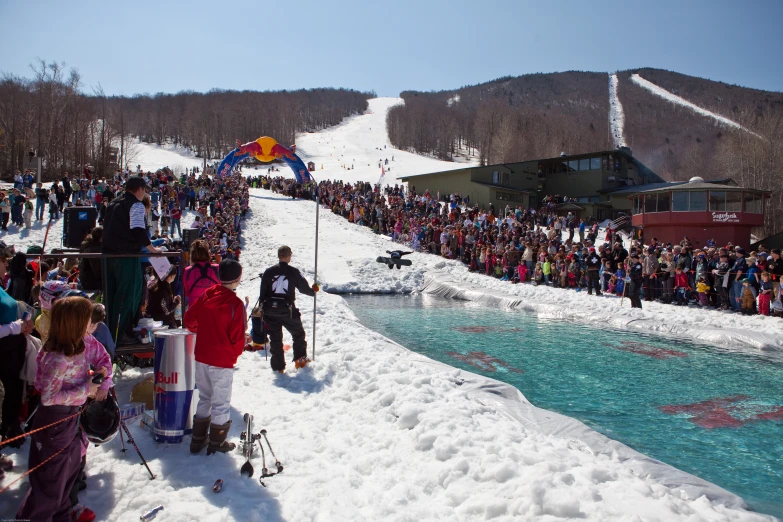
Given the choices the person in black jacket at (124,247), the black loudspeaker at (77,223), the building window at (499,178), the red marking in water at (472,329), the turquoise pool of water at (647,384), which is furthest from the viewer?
the building window at (499,178)

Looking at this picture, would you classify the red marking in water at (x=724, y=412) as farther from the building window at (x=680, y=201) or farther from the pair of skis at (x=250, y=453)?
the building window at (x=680, y=201)

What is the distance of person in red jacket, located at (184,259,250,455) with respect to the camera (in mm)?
4344

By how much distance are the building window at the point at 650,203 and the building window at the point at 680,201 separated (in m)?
0.94

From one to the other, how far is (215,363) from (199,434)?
0.65 meters

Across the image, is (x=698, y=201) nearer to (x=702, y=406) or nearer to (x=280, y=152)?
(x=702, y=406)

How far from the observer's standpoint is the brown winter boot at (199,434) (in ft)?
14.2

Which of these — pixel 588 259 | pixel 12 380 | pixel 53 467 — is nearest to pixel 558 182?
pixel 588 259

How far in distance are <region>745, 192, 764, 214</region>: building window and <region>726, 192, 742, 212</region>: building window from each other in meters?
0.44

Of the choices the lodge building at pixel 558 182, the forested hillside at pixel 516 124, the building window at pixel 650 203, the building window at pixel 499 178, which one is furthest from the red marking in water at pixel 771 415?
the forested hillside at pixel 516 124

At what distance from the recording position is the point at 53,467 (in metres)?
3.10

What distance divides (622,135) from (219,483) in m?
121

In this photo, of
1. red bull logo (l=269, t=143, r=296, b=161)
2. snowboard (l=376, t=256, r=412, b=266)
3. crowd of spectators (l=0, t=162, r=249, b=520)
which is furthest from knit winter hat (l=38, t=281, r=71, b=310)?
snowboard (l=376, t=256, r=412, b=266)

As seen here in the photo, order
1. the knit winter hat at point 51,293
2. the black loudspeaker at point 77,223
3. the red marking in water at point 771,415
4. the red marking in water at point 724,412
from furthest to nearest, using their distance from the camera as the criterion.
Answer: the black loudspeaker at point 77,223 < the red marking in water at point 771,415 < the red marking in water at point 724,412 < the knit winter hat at point 51,293

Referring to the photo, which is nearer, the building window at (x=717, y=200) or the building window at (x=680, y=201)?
the building window at (x=717, y=200)
